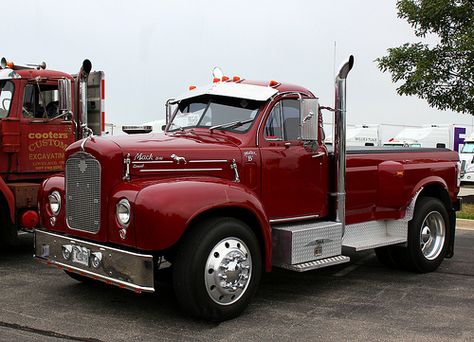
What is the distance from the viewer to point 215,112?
239 inches

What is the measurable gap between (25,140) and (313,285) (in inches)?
167

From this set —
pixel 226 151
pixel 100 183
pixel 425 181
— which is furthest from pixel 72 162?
pixel 425 181

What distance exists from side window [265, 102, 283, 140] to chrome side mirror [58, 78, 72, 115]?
3.03 meters

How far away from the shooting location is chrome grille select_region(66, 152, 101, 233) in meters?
5.09

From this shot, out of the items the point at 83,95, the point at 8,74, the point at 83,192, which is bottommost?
the point at 83,192

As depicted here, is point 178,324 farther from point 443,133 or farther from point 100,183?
point 443,133

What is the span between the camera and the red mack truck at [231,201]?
4.77m

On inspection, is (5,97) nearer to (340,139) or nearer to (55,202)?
(55,202)

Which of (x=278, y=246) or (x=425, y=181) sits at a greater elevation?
(x=425, y=181)

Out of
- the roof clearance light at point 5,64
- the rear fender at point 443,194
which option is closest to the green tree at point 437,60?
the rear fender at point 443,194

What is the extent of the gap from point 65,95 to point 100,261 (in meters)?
3.32

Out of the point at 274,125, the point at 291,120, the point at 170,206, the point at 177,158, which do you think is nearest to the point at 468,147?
the point at 291,120

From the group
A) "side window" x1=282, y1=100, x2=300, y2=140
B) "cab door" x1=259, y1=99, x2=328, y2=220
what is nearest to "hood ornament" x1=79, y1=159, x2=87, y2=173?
"cab door" x1=259, y1=99, x2=328, y2=220

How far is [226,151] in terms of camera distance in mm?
5484
